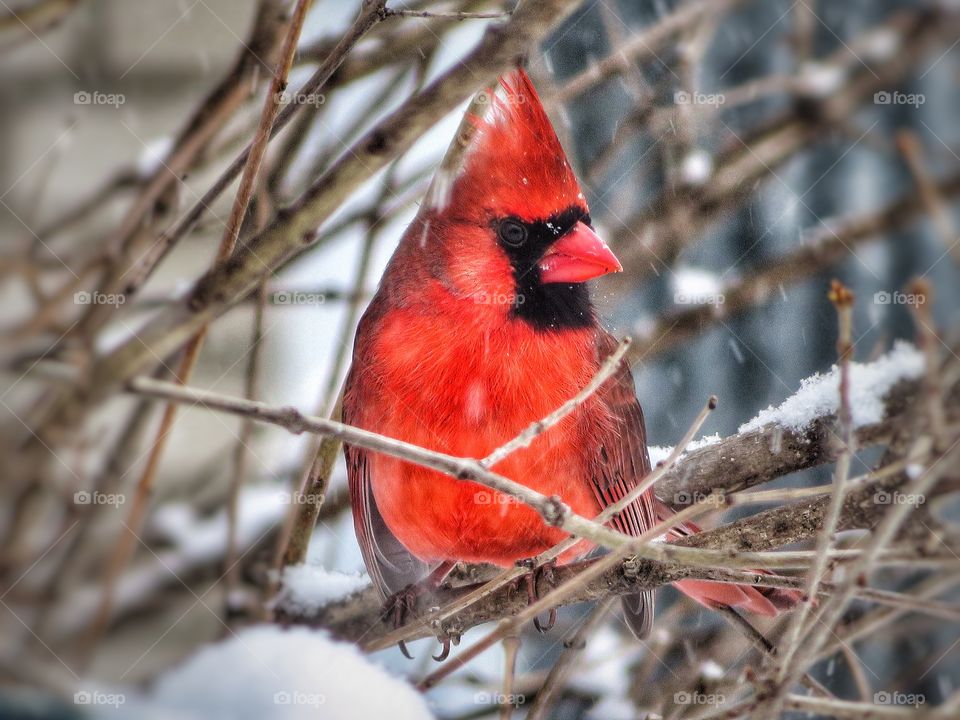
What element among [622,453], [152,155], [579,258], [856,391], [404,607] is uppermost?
[152,155]

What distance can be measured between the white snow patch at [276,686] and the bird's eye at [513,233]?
798mm

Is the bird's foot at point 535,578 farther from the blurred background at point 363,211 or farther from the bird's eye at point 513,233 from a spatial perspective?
the bird's eye at point 513,233

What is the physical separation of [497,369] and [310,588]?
621mm

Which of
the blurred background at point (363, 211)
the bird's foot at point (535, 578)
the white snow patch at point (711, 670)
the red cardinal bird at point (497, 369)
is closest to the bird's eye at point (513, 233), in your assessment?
the red cardinal bird at point (497, 369)

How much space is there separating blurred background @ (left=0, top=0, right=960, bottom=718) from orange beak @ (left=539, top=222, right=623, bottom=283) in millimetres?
107

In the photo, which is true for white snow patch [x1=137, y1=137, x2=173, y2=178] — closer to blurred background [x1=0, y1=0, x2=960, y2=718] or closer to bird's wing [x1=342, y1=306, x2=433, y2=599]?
blurred background [x1=0, y1=0, x2=960, y2=718]

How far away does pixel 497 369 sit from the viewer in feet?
4.89

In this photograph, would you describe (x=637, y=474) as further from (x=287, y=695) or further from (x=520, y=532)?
(x=287, y=695)

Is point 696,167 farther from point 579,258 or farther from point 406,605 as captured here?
point 406,605

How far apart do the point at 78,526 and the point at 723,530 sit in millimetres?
1057

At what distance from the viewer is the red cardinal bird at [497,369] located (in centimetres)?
143

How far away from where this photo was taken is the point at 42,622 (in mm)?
1437

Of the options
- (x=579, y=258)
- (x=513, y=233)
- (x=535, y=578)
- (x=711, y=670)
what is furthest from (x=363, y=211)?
(x=711, y=670)

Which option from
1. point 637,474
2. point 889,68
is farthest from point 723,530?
point 889,68
